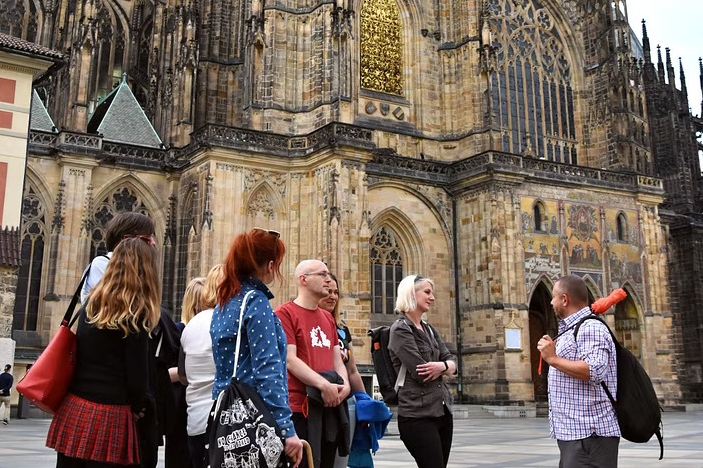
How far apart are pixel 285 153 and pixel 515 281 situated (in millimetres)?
8760

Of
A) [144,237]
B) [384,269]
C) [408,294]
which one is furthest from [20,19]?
[144,237]

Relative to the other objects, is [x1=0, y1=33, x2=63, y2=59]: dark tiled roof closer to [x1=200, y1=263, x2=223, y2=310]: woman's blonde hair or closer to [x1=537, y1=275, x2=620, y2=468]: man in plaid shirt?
[x1=200, y1=263, x2=223, y2=310]: woman's blonde hair

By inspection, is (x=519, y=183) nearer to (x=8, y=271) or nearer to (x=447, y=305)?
(x=447, y=305)

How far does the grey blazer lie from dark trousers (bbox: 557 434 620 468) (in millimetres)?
1242

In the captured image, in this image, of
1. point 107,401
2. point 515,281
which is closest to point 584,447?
point 107,401

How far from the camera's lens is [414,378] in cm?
569

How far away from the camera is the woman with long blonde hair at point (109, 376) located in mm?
3621

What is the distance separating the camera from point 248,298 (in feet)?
12.3

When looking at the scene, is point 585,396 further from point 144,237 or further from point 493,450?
point 493,450

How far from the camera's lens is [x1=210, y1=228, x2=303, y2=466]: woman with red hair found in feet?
11.6

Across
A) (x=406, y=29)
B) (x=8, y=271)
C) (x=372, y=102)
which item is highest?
(x=406, y=29)

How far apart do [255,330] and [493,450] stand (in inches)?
333

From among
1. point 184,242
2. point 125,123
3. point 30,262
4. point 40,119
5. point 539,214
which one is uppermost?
point 125,123

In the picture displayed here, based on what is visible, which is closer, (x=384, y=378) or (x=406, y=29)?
(x=384, y=378)
